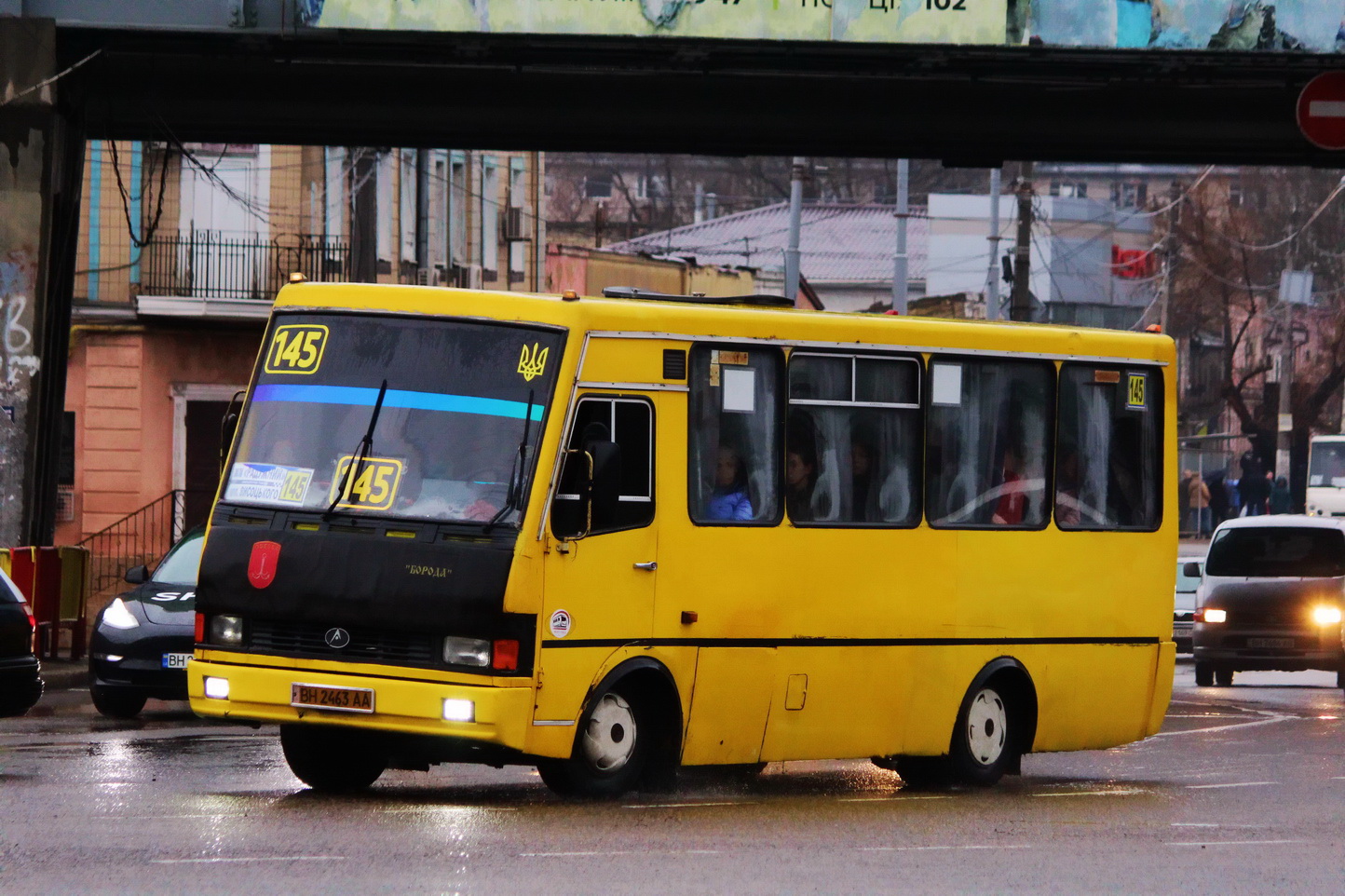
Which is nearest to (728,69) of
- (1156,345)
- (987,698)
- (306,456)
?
(1156,345)

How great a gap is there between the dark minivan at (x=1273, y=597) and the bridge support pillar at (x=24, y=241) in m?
12.3

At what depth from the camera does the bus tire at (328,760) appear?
1196 centimetres

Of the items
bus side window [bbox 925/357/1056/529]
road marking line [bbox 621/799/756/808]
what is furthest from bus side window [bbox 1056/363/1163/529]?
road marking line [bbox 621/799/756/808]

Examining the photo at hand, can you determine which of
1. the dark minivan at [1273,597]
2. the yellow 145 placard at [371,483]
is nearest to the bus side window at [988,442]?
the yellow 145 placard at [371,483]

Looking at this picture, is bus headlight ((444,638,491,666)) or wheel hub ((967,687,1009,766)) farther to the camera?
wheel hub ((967,687,1009,766))

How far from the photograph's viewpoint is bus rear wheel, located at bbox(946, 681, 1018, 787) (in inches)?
536

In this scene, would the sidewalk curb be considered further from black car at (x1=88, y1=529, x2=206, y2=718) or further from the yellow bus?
the yellow bus

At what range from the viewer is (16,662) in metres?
13.4

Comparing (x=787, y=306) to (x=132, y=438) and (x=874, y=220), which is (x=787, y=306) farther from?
(x=874, y=220)

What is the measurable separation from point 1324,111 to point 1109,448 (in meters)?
11.3

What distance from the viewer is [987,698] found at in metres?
13.9

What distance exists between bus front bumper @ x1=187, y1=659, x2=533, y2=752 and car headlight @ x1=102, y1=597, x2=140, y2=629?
6607 millimetres

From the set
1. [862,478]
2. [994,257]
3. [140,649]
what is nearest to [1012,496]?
[862,478]

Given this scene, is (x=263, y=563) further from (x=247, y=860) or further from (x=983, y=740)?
(x=983, y=740)
